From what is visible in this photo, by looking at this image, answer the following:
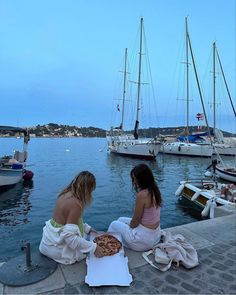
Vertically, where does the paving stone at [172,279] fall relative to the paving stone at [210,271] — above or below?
above

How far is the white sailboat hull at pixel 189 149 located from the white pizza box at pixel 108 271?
1476 inches

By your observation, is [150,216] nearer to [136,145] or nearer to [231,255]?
[231,255]

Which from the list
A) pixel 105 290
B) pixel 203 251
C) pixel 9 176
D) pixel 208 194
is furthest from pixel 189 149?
pixel 105 290

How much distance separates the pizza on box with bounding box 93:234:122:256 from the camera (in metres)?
4.27

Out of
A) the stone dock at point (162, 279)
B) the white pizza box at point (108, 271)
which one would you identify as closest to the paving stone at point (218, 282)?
the stone dock at point (162, 279)

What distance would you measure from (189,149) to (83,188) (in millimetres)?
39470

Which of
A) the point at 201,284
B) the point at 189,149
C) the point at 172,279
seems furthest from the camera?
the point at 189,149

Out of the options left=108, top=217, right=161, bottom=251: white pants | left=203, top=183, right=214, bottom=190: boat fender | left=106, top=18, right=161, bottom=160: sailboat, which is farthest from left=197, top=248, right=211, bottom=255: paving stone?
left=106, top=18, right=161, bottom=160: sailboat

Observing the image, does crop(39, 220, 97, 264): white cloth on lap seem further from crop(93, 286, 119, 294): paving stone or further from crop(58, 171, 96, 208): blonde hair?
crop(93, 286, 119, 294): paving stone

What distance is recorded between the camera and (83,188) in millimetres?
4168

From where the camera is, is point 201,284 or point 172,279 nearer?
point 201,284

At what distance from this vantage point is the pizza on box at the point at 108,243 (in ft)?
14.0

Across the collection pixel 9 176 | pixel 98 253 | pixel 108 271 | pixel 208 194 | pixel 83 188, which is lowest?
pixel 9 176

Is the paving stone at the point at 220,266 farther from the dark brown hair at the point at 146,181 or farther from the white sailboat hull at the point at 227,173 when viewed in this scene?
the white sailboat hull at the point at 227,173
